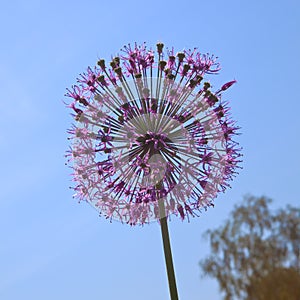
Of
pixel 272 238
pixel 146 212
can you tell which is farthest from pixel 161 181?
pixel 272 238

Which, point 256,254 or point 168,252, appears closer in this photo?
point 256,254

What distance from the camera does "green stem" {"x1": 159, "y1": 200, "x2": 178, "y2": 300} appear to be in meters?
9.05

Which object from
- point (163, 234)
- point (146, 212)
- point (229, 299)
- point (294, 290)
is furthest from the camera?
point (146, 212)

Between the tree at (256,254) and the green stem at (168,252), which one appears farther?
the green stem at (168,252)

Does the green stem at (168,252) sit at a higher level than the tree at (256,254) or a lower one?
higher

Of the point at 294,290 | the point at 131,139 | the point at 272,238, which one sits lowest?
the point at 294,290

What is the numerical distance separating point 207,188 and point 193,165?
44 centimetres

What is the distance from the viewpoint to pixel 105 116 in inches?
412

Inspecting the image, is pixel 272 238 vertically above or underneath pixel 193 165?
underneath

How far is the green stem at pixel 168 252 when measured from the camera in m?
9.05

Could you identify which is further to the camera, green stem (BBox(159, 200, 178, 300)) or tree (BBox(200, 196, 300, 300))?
green stem (BBox(159, 200, 178, 300))

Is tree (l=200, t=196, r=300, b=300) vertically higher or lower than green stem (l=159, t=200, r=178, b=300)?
lower

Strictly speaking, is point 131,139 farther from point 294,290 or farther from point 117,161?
point 294,290

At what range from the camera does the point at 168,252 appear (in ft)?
30.8
